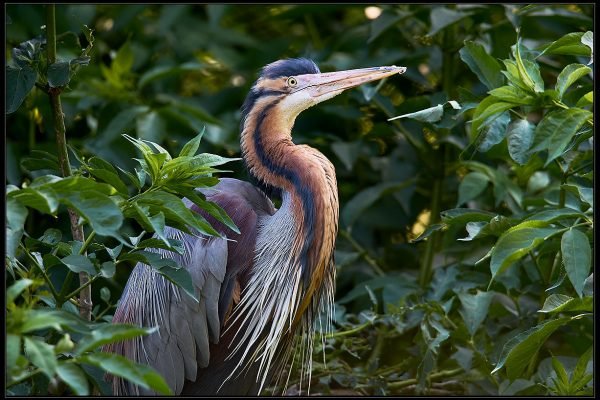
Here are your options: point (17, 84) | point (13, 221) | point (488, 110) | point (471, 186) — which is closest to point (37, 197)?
point (13, 221)

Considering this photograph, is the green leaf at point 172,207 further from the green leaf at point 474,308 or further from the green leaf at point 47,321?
the green leaf at point 474,308

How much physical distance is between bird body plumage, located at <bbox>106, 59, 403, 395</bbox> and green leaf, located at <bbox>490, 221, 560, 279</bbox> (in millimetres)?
841

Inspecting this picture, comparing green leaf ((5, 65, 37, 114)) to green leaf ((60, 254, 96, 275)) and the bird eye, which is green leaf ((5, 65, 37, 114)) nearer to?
green leaf ((60, 254, 96, 275))

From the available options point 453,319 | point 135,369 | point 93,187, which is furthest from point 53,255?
point 453,319

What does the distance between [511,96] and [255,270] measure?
1.04 meters

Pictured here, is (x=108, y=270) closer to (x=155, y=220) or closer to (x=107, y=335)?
(x=155, y=220)

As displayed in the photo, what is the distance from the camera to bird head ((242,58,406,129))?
132 inches

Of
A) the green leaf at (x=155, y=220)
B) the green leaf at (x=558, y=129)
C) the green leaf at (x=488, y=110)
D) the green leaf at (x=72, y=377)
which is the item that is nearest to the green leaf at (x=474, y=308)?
the green leaf at (x=488, y=110)

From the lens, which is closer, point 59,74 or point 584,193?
A: point 584,193

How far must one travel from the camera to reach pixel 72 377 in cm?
193

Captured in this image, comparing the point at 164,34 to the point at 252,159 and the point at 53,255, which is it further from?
the point at 53,255

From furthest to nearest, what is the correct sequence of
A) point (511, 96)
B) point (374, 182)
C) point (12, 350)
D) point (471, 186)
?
point (374, 182) → point (471, 186) → point (511, 96) → point (12, 350)

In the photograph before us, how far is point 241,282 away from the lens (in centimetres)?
321

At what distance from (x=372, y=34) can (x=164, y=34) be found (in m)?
1.56
